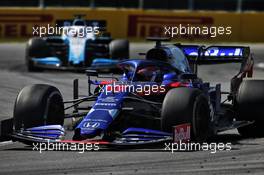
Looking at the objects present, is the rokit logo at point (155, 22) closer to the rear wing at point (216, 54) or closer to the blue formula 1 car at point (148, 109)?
the rear wing at point (216, 54)

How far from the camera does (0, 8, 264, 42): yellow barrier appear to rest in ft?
97.7

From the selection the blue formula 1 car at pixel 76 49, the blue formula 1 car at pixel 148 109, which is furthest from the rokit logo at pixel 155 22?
the blue formula 1 car at pixel 148 109

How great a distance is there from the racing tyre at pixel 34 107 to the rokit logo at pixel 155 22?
1963 cm

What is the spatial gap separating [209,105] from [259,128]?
3.73 feet

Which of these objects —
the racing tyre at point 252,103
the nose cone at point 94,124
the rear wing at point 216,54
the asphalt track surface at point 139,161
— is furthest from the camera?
the rear wing at point 216,54

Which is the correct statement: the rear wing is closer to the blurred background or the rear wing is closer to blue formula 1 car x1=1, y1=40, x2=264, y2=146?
blue formula 1 car x1=1, y1=40, x2=264, y2=146

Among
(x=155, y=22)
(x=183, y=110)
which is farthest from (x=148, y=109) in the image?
(x=155, y=22)

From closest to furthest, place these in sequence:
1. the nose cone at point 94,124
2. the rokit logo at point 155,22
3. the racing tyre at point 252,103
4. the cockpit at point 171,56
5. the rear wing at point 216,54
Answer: the nose cone at point 94,124 → the racing tyre at point 252,103 → the cockpit at point 171,56 → the rear wing at point 216,54 → the rokit logo at point 155,22

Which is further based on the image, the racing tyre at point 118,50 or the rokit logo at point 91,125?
the racing tyre at point 118,50

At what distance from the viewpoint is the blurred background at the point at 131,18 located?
97.7 ft

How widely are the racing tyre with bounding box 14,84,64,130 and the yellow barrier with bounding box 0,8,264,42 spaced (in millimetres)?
19345

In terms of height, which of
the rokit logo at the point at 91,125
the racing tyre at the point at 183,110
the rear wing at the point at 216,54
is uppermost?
the rear wing at the point at 216,54

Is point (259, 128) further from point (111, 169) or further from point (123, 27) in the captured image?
point (123, 27)

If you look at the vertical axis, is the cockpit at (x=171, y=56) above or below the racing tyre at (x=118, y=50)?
above
